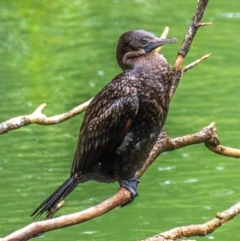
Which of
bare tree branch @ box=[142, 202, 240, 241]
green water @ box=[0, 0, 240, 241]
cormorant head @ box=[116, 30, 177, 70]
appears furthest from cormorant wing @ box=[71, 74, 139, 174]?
green water @ box=[0, 0, 240, 241]

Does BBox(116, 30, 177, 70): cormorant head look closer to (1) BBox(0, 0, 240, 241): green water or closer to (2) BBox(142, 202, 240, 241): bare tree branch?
(2) BBox(142, 202, 240, 241): bare tree branch

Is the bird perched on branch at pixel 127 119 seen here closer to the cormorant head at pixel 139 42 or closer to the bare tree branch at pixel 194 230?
the cormorant head at pixel 139 42

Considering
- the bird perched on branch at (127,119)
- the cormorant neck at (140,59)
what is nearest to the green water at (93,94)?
the bird perched on branch at (127,119)

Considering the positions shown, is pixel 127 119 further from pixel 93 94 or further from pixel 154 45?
pixel 93 94

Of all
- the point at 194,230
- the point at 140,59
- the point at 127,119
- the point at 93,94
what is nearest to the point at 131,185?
the point at 127,119

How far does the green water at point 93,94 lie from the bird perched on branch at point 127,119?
9.03 ft

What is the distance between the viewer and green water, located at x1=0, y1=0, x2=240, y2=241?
763cm

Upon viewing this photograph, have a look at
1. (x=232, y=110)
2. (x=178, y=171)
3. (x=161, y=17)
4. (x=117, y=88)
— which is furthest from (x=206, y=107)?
(x=117, y=88)

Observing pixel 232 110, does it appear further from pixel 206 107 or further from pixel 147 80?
pixel 147 80

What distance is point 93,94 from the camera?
33.7 ft

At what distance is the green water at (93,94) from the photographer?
25.0 feet

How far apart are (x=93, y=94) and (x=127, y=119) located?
596cm

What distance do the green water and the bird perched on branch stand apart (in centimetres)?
275

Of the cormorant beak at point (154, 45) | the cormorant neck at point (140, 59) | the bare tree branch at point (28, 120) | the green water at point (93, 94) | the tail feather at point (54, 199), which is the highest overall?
the cormorant beak at point (154, 45)
